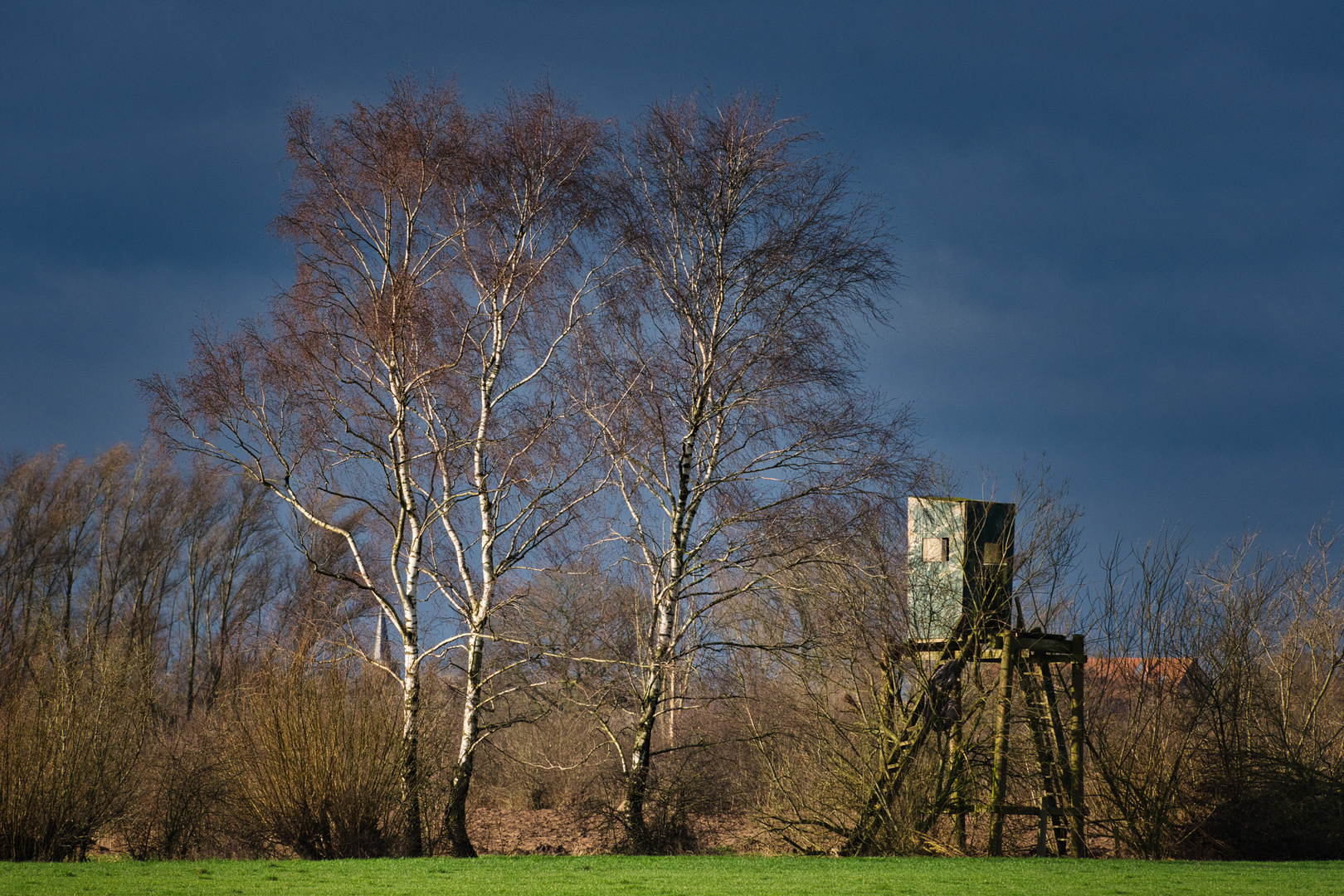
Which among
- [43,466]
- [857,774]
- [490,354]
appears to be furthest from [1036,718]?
[43,466]

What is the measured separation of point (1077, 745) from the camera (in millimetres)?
13188

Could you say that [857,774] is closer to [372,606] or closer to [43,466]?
[372,606]

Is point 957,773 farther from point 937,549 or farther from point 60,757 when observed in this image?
point 60,757

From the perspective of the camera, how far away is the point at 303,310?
1527 cm

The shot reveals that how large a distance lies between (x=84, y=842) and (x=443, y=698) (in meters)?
5.94

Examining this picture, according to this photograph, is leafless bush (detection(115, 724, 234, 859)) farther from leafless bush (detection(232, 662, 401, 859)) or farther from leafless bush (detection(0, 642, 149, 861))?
leafless bush (detection(232, 662, 401, 859))

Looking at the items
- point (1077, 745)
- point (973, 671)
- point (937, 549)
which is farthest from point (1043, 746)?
point (937, 549)

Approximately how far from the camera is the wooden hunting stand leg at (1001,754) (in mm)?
12773

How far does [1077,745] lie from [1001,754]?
3.49ft

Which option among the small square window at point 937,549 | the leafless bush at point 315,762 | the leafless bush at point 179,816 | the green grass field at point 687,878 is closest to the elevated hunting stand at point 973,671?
the small square window at point 937,549

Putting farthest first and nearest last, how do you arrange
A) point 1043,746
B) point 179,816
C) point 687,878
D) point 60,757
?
point 179,816 → point 1043,746 → point 60,757 → point 687,878

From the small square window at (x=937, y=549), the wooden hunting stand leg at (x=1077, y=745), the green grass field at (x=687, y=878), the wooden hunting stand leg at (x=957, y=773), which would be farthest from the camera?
the small square window at (x=937, y=549)

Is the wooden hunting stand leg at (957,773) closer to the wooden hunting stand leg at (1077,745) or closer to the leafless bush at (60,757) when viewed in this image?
the wooden hunting stand leg at (1077,745)

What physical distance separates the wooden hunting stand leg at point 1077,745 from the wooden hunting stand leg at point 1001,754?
0.86 metres
